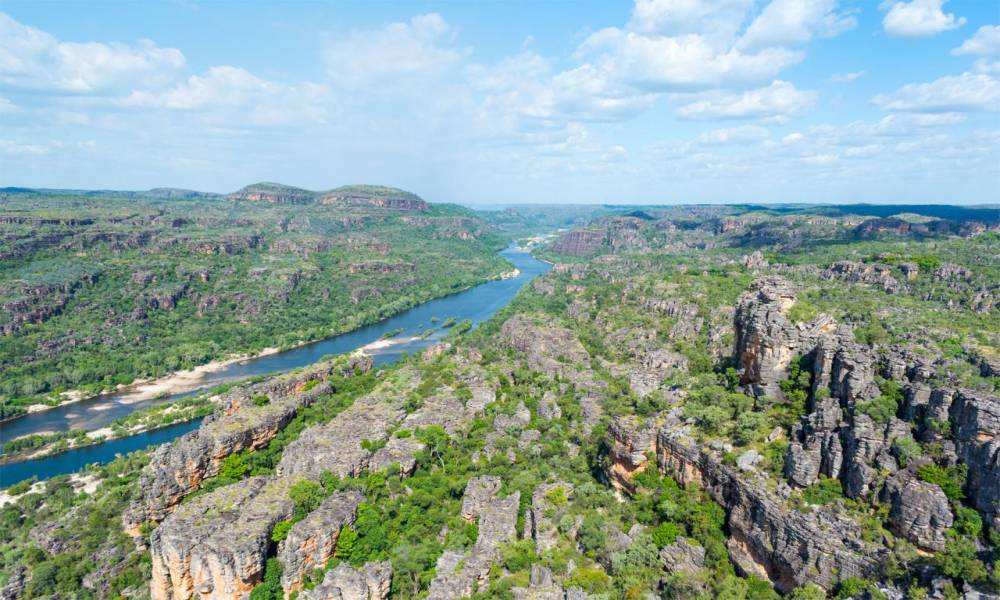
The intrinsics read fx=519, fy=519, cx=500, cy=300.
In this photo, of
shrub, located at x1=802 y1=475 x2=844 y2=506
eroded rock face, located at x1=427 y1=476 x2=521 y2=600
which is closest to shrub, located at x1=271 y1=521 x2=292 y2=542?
eroded rock face, located at x1=427 y1=476 x2=521 y2=600

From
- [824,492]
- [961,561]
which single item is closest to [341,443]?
[824,492]

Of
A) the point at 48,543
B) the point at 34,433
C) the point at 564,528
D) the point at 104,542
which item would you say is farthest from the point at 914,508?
the point at 34,433

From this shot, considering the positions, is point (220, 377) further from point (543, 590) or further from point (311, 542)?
point (543, 590)

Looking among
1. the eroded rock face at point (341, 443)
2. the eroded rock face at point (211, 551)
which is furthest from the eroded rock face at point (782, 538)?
the eroded rock face at point (211, 551)

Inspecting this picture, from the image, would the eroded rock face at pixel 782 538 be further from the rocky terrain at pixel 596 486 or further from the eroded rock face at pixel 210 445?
the eroded rock face at pixel 210 445

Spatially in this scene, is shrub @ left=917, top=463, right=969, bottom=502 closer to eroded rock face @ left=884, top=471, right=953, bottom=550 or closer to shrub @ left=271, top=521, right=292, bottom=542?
eroded rock face @ left=884, top=471, right=953, bottom=550

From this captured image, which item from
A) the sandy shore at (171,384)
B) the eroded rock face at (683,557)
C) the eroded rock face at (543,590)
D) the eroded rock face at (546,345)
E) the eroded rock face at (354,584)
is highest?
the eroded rock face at (546,345)
